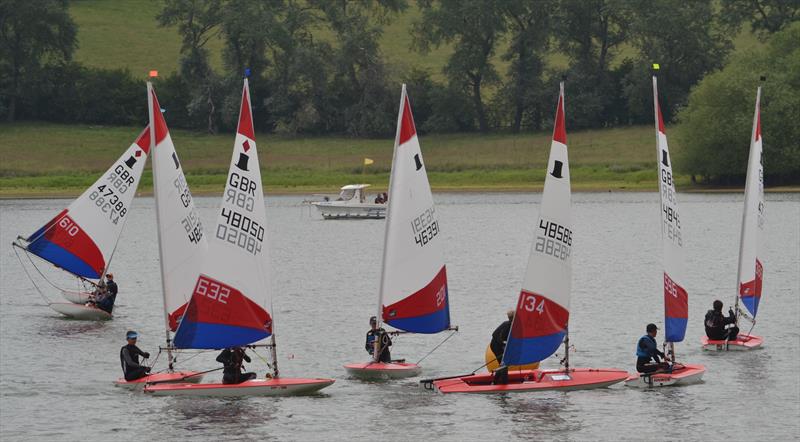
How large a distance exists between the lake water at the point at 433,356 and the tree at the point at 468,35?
6020 centimetres

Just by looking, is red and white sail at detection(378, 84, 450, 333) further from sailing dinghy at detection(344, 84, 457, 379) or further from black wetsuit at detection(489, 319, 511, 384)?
black wetsuit at detection(489, 319, 511, 384)

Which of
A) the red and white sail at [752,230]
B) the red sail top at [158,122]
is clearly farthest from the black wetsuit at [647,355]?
the red sail top at [158,122]

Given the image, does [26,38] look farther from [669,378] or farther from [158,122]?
[669,378]

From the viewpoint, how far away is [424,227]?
37.3 metres

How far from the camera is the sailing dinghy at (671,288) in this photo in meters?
34.8

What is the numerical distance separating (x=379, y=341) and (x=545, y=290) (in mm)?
5181

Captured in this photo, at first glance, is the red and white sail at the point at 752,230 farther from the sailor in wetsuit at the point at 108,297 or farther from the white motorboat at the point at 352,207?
the white motorboat at the point at 352,207

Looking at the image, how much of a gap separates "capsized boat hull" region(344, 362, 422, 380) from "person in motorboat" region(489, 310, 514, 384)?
3.09m

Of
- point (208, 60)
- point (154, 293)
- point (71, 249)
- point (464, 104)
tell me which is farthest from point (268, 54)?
point (71, 249)

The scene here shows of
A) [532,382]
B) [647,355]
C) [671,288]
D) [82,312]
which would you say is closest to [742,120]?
[82,312]

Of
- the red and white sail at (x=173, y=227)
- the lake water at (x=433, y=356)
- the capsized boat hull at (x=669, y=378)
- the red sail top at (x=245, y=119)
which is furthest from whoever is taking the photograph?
the red and white sail at (x=173, y=227)

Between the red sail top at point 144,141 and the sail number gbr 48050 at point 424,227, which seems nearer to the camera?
the sail number gbr 48050 at point 424,227

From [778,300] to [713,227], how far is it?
112 feet

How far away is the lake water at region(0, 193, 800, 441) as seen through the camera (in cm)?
3281
